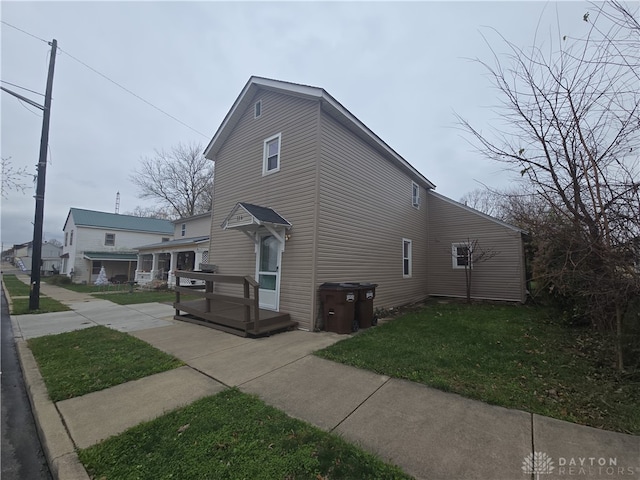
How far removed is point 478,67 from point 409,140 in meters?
10.2

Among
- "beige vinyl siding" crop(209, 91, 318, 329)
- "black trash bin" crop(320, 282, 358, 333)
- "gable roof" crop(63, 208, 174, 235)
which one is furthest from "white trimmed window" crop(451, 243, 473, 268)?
"gable roof" crop(63, 208, 174, 235)

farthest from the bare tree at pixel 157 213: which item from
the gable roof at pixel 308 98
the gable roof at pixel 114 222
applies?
the gable roof at pixel 308 98

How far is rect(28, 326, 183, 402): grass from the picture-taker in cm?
375

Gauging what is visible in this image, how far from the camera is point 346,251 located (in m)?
7.93

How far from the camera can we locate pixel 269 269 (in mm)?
8062

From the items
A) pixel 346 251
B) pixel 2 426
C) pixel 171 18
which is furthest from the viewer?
pixel 171 18

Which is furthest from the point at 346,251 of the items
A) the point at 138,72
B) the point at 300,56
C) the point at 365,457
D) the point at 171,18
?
the point at 138,72

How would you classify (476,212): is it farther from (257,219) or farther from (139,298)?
(139,298)

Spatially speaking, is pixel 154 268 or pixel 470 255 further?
pixel 154 268

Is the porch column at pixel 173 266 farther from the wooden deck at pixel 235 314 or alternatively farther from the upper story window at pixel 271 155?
the upper story window at pixel 271 155

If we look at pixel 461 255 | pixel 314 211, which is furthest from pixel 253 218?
pixel 461 255

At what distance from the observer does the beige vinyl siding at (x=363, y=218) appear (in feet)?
24.0

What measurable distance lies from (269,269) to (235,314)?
5.13 feet

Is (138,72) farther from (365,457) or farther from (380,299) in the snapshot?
(365,457)
